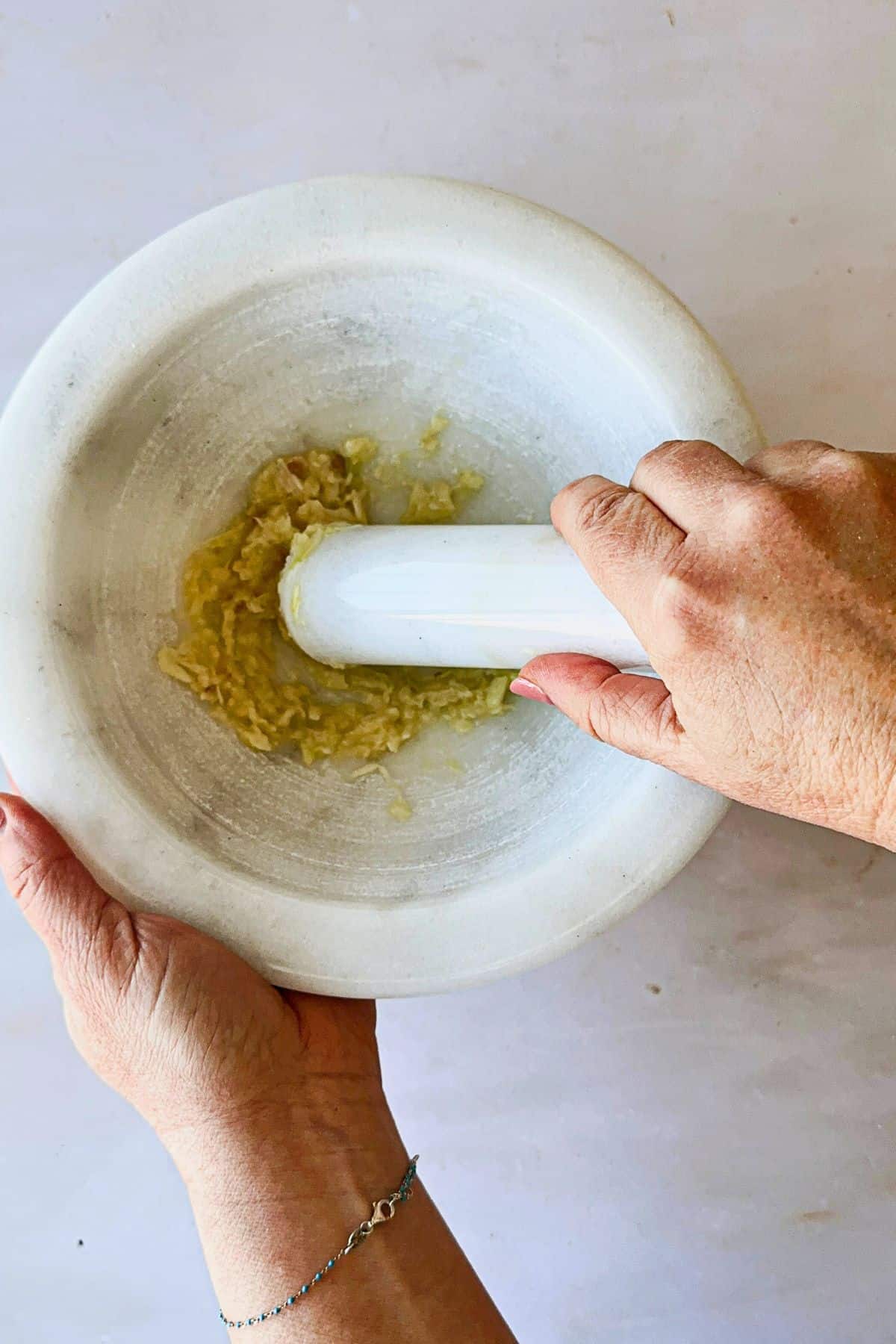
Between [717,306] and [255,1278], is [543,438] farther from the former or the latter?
[255,1278]

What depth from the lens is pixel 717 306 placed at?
3.67ft

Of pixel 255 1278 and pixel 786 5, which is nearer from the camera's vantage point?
pixel 255 1278

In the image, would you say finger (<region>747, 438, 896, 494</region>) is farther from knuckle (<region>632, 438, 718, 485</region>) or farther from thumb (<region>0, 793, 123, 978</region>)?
thumb (<region>0, 793, 123, 978</region>)

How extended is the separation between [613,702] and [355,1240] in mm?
491

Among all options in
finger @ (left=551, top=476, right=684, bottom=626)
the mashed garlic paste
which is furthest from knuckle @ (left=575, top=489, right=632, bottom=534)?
the mashed garlic paste

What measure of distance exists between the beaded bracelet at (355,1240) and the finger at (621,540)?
0.53 m

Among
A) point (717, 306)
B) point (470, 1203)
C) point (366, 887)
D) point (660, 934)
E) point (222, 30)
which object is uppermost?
point (222, 30)

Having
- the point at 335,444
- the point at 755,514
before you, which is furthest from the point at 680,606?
the point at 335,444

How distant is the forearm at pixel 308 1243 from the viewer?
0.85 metres

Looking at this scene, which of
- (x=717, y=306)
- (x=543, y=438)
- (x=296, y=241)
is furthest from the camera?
(x=717, y=306)

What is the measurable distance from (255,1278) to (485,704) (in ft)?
1.63

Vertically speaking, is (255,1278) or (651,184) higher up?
(651,184)

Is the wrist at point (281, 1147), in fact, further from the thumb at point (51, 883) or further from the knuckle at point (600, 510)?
the knuckle at point (600, 510)

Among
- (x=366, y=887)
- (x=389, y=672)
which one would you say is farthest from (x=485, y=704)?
(x=366, y=887)
